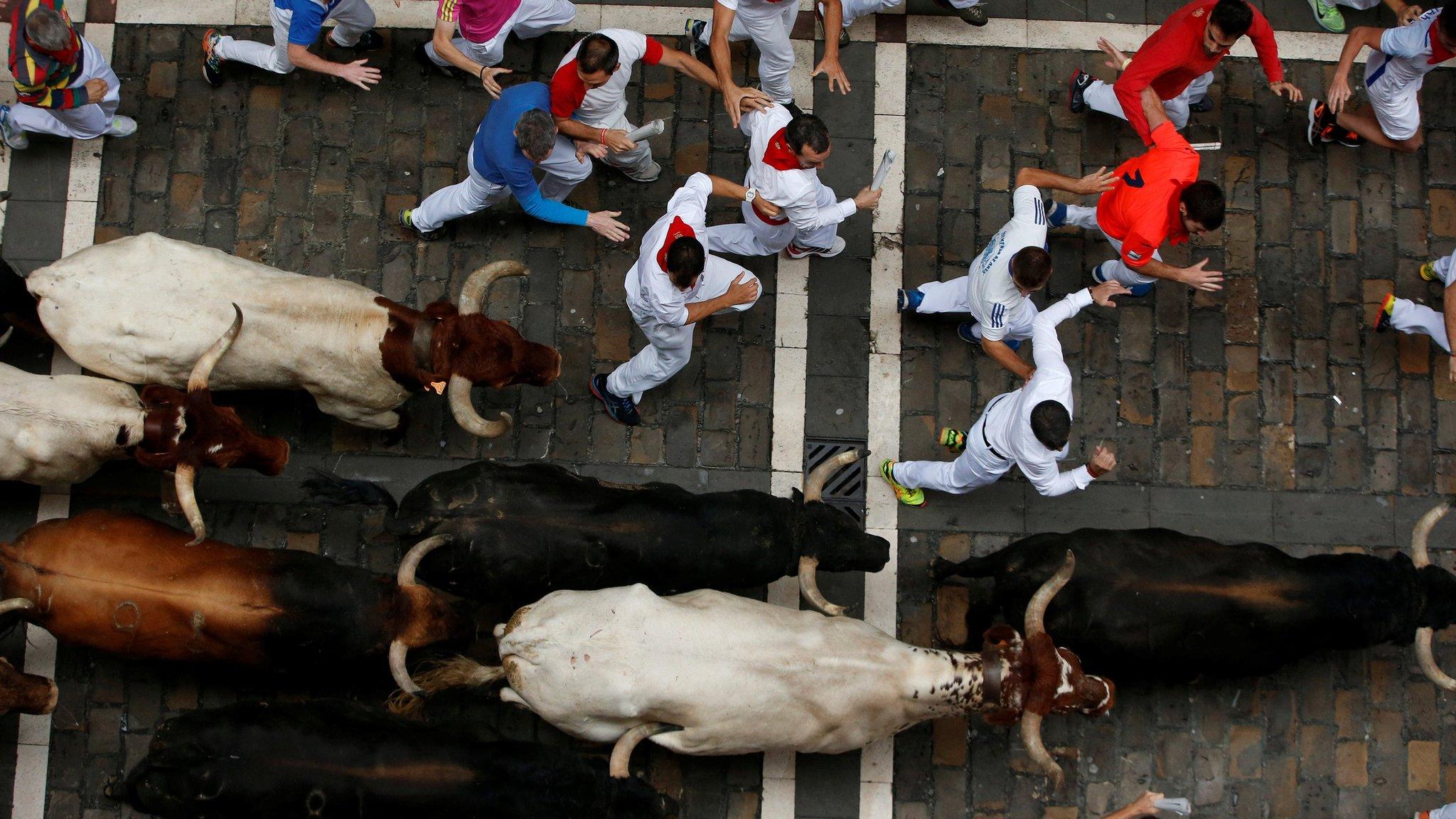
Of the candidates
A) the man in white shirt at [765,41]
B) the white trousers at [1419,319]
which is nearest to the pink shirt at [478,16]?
the man in white shirt at [765,41]

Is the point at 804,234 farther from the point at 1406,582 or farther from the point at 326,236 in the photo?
the point at 1406,582

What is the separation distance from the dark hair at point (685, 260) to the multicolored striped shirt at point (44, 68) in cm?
501

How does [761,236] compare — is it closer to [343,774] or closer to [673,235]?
[673,235]

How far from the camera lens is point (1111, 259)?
393 inches

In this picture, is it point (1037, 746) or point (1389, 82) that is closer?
point (1037, 746)

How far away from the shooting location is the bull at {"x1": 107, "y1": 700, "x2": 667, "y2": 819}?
7574mm

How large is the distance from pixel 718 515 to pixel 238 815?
12.3ft

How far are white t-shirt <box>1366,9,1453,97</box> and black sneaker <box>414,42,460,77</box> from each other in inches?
304

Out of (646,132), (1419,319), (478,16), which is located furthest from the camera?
(1419,319)

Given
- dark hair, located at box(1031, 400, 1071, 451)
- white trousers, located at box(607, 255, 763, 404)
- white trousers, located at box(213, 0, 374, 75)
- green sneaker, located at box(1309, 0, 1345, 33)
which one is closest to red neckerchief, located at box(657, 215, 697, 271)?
white trousers, located at box(607, 255, 763, 404)

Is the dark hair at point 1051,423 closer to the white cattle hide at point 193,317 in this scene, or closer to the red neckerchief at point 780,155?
the red neckerchief at point 780,155

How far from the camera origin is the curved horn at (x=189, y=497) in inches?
300

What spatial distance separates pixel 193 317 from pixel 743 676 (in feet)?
15.2

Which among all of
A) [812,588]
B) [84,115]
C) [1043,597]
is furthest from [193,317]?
[1043,597]
